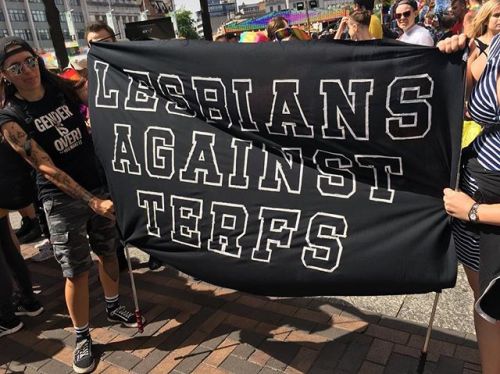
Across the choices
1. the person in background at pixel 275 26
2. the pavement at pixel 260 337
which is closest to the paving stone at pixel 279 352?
the pavement at pixel 260 337

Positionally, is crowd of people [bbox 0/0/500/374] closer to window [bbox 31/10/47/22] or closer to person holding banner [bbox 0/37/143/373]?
person holding banner [bbox 0/37/143/373]

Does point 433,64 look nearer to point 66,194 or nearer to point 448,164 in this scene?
point 448,164

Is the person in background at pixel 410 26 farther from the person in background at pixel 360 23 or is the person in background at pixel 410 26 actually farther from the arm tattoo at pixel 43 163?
the arm tattoo at pixel 43 163

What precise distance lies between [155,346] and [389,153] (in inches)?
75.7

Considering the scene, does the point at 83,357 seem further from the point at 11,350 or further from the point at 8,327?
the point at 8,327

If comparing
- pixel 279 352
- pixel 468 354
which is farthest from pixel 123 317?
pixel 468 354

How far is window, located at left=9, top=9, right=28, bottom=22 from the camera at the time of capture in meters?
74.2

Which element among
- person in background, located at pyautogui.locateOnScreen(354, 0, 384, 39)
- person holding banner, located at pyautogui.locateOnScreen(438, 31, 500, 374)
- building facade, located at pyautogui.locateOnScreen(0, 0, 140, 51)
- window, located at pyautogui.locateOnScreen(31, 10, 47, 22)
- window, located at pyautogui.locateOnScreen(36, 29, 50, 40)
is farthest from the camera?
window, located at pyautogui.locateOnScreen(36, 29, 50, 40)

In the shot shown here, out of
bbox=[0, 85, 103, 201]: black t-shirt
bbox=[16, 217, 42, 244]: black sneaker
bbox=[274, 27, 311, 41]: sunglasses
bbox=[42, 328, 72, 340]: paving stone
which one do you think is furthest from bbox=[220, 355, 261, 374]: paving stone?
bbox=[274, 27, 311, 41]: sunglasses

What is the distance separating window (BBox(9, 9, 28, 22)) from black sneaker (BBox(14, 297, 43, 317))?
85.6 metres

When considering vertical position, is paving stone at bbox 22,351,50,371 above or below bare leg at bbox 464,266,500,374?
below

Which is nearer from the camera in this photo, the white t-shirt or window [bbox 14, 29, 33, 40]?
the white t-shirt

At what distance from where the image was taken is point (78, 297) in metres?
2.70

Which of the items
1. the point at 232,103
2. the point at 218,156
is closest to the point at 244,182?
the point at 218,156
